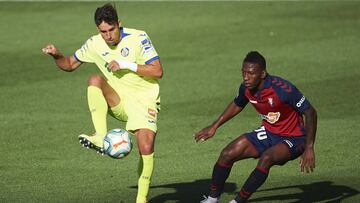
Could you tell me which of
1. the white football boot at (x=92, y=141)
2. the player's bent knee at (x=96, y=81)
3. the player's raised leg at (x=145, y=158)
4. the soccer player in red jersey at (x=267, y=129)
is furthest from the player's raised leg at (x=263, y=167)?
the player's bent knee at (x=96, y=81)

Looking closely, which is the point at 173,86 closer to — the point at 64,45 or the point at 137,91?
the point at 64,45

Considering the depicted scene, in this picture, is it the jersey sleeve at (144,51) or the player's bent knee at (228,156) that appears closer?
the jersey sleeve at (144,51)

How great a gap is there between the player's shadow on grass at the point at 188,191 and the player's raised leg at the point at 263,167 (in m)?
1.37

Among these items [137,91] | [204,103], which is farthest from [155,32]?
[137,91]

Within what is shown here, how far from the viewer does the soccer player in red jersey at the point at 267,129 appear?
1178cm

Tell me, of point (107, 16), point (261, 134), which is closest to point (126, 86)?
point (107, 16)

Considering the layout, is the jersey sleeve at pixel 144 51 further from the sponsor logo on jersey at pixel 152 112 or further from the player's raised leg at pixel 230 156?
the player's raised leg at pixel 230 156

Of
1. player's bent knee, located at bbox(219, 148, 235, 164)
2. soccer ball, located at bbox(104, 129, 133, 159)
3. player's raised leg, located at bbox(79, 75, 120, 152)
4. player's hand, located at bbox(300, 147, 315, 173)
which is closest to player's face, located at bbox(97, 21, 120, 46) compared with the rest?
player's raised leg, located at bbox(79, 75, 120, 152)

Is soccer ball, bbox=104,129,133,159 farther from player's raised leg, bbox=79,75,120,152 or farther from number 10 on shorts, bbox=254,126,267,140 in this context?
number 10 on shorts, bbox=254,126,267,140

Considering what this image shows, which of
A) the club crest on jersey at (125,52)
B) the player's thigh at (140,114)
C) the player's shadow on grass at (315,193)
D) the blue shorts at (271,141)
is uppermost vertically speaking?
the club crest on jersey at (125,52)

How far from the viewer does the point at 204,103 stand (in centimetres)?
2102

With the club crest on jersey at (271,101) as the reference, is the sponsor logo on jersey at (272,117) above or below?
below

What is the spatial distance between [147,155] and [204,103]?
9.03m

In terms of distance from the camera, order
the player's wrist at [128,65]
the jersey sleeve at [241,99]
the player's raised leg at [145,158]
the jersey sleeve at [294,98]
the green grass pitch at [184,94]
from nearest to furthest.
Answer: the player's wrist at [128,65] → the jersey sleeve at [294,98] → the player's raised leg at [145,158] → the jersey sleeve at [241,99] → the green grass pitch at [184,94]
